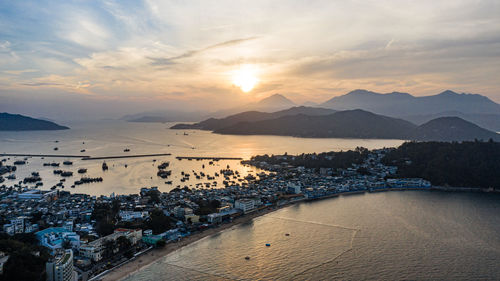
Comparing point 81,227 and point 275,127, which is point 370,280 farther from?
point 275,127

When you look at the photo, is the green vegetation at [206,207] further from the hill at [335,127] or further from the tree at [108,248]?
the hill at [335,127]

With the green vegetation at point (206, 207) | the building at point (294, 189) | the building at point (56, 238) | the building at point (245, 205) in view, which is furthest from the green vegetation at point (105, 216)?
the building at point (294, 189)

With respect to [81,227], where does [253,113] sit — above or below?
above

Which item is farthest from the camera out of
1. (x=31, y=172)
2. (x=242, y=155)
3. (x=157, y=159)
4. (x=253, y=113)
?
(x=253, y=113)

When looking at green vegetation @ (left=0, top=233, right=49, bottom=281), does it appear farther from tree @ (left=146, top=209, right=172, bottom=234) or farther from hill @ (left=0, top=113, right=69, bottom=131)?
hill @ (left=0, top=113, right=69, bottom=131)

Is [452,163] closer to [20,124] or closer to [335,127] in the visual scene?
[335,127]

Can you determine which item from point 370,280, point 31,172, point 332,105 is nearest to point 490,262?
point 370,280

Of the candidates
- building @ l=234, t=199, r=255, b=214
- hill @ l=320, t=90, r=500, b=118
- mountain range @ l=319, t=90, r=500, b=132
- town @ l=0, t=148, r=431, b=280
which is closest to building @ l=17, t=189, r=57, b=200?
town @ l=0, t=148, r=431, b=280
